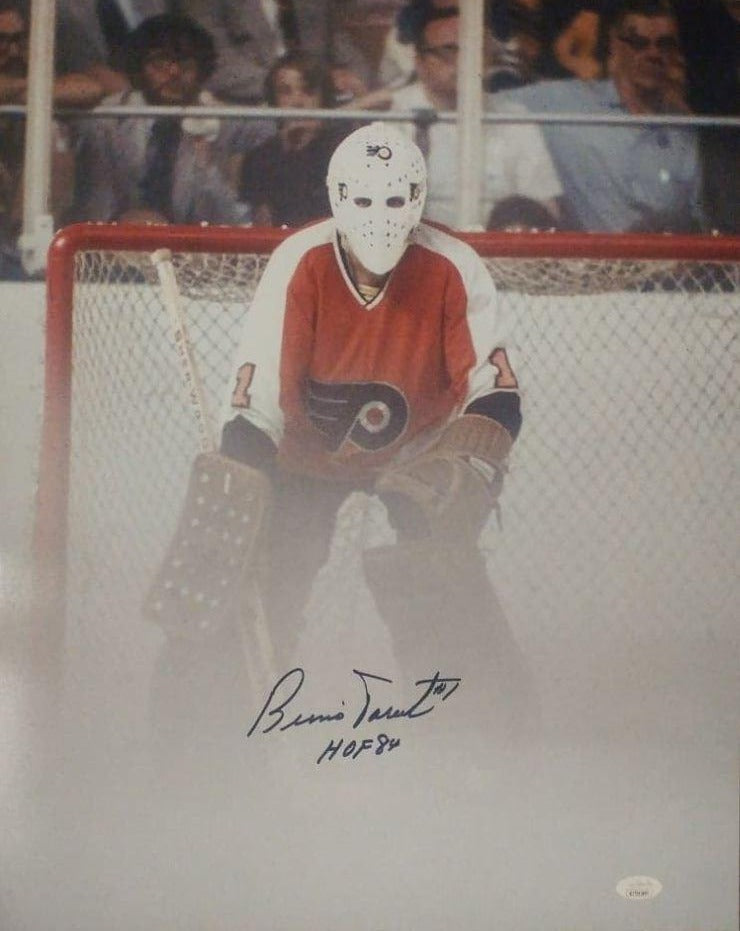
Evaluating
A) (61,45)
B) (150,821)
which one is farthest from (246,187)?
(150,821)

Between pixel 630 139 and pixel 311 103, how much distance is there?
503mm

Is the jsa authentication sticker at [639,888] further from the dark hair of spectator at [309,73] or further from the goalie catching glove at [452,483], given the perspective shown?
the dark hair of spectator at [309,73]

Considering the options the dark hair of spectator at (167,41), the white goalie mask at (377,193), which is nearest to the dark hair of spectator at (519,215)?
the white goalie mask at (377,193)

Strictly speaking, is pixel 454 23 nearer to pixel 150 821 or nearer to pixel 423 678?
pixel 423 678

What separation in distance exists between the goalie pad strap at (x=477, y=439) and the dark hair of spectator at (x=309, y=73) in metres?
0.54

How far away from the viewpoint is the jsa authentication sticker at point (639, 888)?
169 cm

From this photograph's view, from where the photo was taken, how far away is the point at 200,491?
161 centimetres

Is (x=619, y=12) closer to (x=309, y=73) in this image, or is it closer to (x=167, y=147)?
(x=309, y=73)

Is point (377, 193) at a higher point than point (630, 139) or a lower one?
lower

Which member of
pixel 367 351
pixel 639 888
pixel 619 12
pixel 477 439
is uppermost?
pixel 619 12

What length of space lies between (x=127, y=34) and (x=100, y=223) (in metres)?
0.30

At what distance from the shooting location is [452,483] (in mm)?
1597

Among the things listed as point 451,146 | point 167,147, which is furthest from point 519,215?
point 167,147

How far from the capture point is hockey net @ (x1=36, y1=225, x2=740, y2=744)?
1590 mm
